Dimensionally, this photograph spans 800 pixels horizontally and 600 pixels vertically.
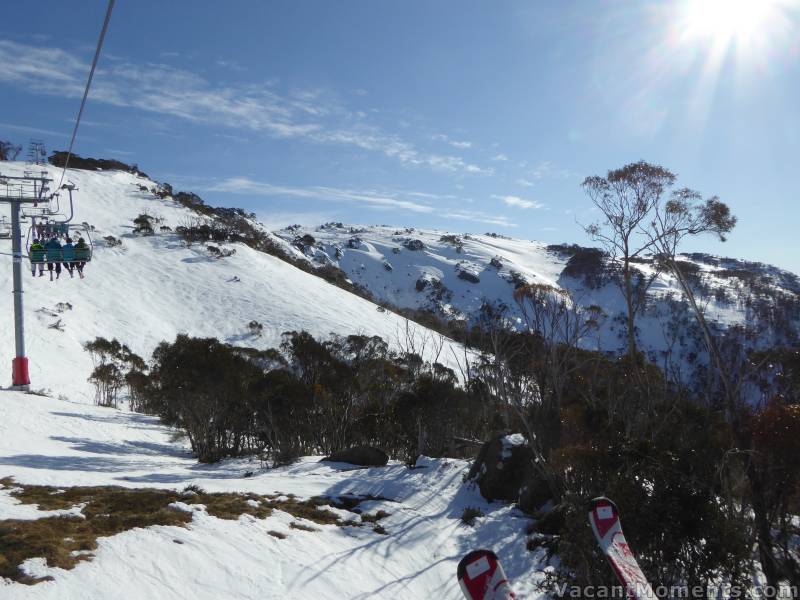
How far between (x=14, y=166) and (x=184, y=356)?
3180 inches

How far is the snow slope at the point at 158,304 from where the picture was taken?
37.0 meters

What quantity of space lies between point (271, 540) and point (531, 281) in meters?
143

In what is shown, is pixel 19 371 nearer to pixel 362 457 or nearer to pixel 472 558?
pixel 362 457

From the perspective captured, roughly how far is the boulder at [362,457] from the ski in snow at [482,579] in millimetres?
12027

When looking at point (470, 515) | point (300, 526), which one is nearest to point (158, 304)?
point (470, 515)

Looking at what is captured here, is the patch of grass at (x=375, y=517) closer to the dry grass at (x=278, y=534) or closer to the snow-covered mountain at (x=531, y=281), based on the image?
A: the dry grass at (x=278, y=534)

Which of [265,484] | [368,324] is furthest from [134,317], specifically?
[265,484]

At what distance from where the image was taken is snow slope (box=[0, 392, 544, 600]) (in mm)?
5906

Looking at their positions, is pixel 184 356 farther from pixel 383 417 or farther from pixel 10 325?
pixel 10 325

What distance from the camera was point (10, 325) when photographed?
35531 millimetres

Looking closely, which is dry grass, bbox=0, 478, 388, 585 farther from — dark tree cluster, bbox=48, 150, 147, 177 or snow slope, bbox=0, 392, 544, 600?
dark tree cluster, bbox=48, 150, 147, 177

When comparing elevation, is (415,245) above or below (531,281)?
above

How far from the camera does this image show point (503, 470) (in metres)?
12.9

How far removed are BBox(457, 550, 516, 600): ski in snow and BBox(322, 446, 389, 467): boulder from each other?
1203 centimetres
